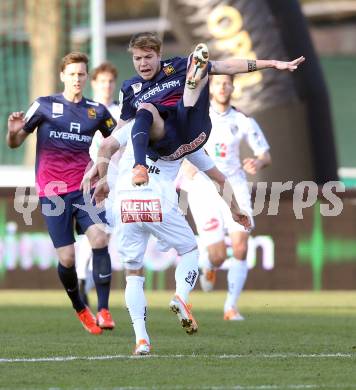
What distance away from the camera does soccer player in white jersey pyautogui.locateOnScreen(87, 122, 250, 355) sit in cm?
848

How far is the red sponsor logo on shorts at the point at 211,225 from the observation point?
13.0 m

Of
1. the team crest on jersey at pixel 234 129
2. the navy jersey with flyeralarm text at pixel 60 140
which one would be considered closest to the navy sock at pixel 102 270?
the navy jersey with flyeralarm text at pixel 60 140

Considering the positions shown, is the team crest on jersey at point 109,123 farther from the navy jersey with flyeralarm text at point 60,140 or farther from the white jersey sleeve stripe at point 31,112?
the white jersey sleeve stripe at point 31,112

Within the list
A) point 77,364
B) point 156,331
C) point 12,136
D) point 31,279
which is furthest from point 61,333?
point 31,279

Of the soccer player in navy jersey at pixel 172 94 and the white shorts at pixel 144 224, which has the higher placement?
the soccer player in navy jersey at pixel 172 94

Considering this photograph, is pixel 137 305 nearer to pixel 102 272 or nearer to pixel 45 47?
pixel 102 272

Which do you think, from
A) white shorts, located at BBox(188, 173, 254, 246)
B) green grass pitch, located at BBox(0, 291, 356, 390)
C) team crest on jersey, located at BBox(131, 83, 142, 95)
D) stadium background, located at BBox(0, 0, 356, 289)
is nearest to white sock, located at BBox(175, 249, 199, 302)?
green grass pitch, located at BBox(0, 291, 356, 390)

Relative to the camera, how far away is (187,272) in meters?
8.80

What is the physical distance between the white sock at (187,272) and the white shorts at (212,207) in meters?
3.93

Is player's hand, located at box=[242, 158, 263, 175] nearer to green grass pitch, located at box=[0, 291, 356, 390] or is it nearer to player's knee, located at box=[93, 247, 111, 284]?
green grass pitch, located at box=[0, 291, 356, 390]

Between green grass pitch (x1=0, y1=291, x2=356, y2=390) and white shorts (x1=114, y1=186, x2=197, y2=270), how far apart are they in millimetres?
717

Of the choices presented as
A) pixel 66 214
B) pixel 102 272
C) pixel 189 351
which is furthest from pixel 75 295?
pixel 189 351

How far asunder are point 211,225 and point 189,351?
4343 mm

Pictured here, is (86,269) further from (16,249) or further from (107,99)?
(16,249)
